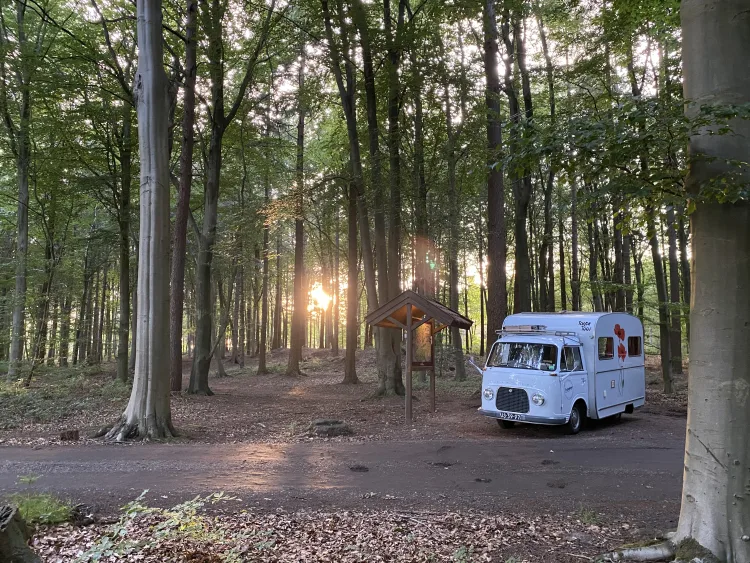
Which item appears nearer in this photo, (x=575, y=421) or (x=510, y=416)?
(x=510, y=416)

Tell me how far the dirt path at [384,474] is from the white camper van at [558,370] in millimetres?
979

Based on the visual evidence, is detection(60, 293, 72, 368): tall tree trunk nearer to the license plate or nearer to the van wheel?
the license plate

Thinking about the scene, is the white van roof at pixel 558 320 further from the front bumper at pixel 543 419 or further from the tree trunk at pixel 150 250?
the tree trunk at pixel 150 250

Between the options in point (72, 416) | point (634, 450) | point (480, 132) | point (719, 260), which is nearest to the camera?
point (719, 260)

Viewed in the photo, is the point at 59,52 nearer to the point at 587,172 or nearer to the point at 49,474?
the point at 49,474

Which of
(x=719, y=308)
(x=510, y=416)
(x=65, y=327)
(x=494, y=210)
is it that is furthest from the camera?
(x=65, y=327)

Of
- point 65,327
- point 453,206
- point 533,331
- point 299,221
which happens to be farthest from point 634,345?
point 65,327

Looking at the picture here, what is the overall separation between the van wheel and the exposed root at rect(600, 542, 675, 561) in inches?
288

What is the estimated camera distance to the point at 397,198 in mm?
16984

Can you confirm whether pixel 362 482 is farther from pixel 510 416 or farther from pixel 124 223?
pixel 124 223

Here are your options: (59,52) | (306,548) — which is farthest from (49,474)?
(59,52)

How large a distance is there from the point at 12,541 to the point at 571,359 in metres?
10.8

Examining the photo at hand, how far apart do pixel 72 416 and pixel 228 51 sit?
12.2 metres

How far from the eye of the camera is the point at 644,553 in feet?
14.9
